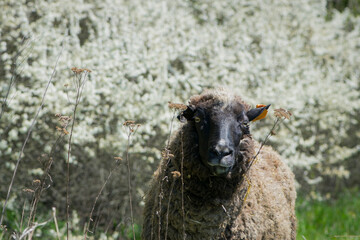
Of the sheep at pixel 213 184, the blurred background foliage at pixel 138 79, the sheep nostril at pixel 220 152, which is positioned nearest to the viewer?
the sheep nostril at pixel 220 152

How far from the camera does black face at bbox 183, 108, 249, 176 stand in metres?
3.17

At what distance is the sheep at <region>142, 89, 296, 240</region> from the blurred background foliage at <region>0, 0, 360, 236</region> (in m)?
1.10

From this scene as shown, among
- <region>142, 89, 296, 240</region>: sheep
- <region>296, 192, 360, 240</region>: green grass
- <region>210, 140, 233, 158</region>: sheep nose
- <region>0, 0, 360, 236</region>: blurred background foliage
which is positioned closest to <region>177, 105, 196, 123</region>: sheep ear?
<region>142, 89, 296, 240</region>: sheep

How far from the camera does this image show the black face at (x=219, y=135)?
3174 mm

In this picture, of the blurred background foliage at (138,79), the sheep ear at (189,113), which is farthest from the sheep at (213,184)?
the blurred background foliage at (138,79)

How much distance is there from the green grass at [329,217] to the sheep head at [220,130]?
3.01 meters

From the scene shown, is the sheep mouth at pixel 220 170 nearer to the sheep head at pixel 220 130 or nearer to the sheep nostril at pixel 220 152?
the sheep head at pixel 220 130

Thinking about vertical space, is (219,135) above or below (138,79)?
above

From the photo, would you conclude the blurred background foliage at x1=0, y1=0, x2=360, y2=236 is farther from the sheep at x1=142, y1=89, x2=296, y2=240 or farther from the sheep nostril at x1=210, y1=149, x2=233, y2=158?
the sheep nostril at x1=210, y1=149, x2=233, y2=158

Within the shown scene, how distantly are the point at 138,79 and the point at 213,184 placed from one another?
3069mm

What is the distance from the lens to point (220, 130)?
10.9 feet

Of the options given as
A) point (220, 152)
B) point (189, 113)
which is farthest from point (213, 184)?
point (189, 113)

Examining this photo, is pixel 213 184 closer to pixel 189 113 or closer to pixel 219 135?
pixel 219 135

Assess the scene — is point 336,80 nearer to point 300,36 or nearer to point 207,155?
point 300,36
